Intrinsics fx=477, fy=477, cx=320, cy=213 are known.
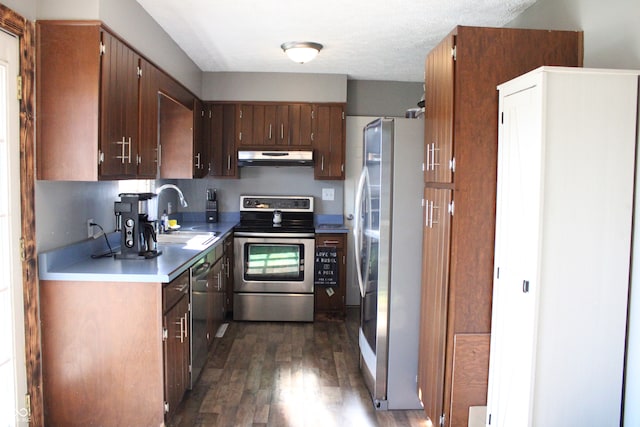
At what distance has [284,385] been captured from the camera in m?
3.40

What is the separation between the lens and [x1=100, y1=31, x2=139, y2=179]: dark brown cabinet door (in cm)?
252

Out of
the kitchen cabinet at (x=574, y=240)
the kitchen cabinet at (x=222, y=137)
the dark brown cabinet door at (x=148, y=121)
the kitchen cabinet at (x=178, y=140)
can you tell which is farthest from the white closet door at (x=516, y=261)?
the kitchen cabinet at (x=222, y=137)

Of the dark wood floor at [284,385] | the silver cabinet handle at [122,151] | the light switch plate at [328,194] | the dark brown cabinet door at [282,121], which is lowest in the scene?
the dark wood floor at [284,385]

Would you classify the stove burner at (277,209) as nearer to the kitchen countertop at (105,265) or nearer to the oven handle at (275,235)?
the oven handle at (275,235)

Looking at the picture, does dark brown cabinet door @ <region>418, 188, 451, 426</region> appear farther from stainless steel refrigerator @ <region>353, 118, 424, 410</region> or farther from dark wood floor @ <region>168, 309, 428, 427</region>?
dark wood floor @ <region>168, 309, 428, 427</region>

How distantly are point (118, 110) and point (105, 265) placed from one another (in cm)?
89

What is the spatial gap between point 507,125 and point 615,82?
441 mm

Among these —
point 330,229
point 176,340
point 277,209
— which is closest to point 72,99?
point 176,340

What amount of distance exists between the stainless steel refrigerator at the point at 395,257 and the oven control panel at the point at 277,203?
2.30 metres

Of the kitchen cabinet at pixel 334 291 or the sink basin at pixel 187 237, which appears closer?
the sink basin at pixel 187 237

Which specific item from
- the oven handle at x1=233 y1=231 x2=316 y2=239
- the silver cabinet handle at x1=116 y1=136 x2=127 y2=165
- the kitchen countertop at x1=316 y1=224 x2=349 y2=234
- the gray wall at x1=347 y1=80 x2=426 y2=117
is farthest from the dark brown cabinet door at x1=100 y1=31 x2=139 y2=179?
the gray wall at x1=347 y1=80 x2=426 y2=117

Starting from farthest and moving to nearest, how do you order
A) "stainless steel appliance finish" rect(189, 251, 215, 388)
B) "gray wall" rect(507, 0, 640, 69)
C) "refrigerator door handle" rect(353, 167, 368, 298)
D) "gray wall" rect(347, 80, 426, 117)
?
"gray wall" rect(347, 80, 426, 117) → "refrigerator door handle" rect(353, 167, 368, 298) → "stainless steel appliance finish" rect(189, 251, 215, 388) → "gray wall" rect(507, 0, 640, 69)

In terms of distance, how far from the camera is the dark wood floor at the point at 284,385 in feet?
9.64

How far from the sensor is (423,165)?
293cm
